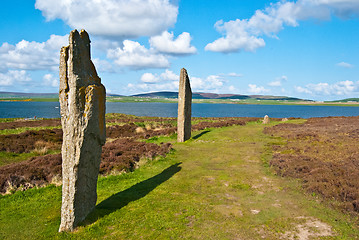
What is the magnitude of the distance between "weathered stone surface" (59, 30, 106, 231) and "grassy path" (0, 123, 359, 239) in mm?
794

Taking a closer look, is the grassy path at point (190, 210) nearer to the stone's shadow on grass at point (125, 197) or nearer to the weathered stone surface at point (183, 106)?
the stone's shadow on grass at point (125, 197)

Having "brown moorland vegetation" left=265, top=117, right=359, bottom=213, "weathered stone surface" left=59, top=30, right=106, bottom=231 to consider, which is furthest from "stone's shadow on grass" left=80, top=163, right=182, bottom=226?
"brown moorland vegetation" left=265, top=117, right=359, bottom=213

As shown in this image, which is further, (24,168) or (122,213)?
(24,168)

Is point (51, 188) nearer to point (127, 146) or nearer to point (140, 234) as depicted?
point (140, 234)

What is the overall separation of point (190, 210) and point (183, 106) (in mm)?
13720

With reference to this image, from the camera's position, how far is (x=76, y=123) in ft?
24.6

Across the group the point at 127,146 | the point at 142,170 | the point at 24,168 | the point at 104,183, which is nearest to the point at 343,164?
the point at 142,170

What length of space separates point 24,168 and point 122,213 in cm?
796

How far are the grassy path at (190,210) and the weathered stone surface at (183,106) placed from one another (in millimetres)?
8728

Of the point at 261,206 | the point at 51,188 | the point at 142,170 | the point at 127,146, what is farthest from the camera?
the point at 127,146

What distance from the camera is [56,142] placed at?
80.3 ft

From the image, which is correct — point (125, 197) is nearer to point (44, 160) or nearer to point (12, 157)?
point (44, 160)

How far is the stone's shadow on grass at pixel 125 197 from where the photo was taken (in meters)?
8.39

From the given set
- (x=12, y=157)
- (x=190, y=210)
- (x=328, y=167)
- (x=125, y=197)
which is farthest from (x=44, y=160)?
(x=328, y=167)
